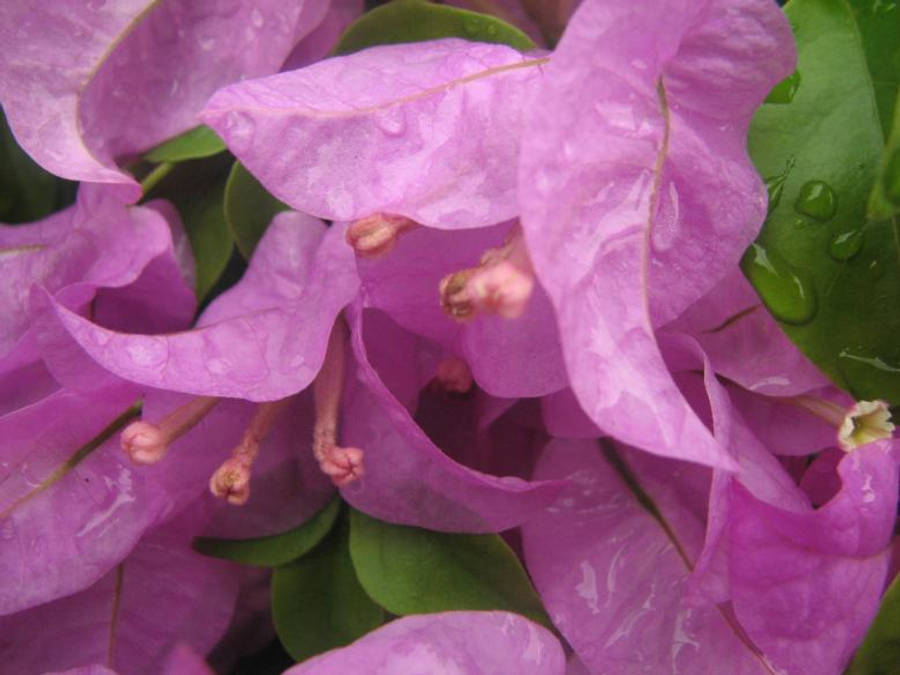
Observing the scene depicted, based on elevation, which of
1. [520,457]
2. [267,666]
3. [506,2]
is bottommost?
[267,666]

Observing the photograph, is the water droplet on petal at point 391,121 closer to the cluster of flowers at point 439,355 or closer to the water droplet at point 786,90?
the cluster of flowers at point 439,355

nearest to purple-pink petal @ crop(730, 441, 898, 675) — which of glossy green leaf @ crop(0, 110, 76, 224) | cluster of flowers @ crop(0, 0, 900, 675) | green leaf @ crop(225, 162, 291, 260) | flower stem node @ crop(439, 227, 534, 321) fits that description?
cluster of flowers @ crop(0, 0, 900, 675)

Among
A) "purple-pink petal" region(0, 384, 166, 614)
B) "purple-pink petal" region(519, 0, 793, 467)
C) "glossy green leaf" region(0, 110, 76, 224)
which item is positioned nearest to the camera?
"purple-pink petal" region(519, 0, 793, 467)

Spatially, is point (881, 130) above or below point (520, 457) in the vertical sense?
above

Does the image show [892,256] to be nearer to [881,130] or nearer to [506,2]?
[881,130]

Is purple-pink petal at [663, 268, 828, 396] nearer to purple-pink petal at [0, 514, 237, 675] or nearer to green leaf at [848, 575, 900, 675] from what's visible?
green leaf at [848, 575, 900, 675]

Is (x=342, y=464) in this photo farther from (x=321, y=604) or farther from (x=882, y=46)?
(x=882, y=46)

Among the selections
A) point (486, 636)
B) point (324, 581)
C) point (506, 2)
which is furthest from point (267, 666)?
point (506, 2)
